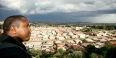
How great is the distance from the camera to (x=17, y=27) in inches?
45.8

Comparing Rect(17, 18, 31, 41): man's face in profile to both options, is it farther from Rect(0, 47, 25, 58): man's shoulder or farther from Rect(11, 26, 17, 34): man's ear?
Rect(0, 47, 25, 58): man's shoulder

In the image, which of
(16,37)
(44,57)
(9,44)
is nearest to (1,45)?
→ (9,44)

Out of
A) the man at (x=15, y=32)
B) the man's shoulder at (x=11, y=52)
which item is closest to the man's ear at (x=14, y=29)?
the man at (x=15, y=32)

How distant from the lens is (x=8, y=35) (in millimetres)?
1125

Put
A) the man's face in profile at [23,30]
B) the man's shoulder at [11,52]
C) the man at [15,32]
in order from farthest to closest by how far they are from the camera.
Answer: the man's face in profile at [23,30]
the man at [15,32]
the man's shoulder at [11,52]

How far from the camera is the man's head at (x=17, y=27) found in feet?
3.79

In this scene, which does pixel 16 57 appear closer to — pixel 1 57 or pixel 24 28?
pixel 1 57

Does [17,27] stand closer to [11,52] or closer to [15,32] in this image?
[15,32]

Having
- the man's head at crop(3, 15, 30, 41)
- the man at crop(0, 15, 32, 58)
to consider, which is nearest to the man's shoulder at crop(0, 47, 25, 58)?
the man at crop(0, 15, 32, 58)

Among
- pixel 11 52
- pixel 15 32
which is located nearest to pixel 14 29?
pixel 15 32

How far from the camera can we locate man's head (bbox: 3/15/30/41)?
3.79 ft

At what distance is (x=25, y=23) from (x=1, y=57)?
31cm

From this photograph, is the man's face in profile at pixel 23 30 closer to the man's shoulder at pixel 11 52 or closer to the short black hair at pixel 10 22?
the short black hair at pixel 10 22

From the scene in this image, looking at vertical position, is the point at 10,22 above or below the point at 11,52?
above
